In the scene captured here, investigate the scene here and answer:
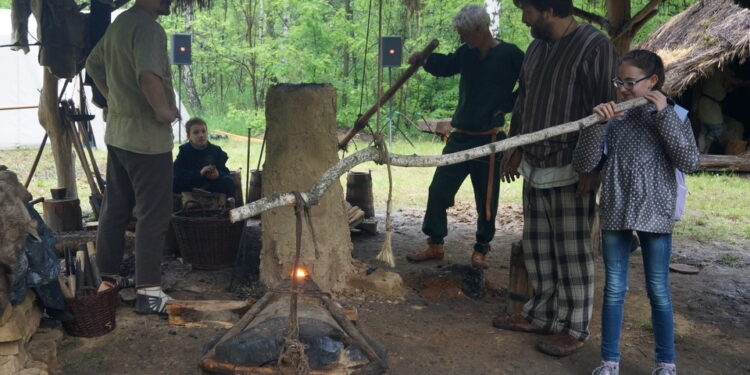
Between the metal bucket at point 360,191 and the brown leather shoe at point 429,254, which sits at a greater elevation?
the metal bucket at point 360,191

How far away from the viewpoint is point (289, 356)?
216cm

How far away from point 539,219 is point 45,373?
265 centimetres

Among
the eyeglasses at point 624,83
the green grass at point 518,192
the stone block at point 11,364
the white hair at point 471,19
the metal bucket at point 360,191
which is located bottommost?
the stone block at point 11,364

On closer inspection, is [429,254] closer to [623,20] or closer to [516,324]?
[516,324]

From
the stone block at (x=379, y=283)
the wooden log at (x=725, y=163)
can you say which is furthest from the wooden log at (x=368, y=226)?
the wooden log at (x=725, y=163)

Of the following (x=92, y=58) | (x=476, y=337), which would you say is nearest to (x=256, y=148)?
→ (x=92, y=58)

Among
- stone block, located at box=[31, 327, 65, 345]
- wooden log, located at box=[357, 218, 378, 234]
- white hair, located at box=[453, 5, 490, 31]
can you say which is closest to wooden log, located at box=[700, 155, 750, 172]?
wooden log, located at box=[357, 218, 378, 234]

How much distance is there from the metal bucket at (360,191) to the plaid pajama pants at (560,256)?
3.01 meters

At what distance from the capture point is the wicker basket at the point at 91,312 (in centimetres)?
335

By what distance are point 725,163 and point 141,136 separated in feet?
32.5

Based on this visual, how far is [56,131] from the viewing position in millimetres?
5781

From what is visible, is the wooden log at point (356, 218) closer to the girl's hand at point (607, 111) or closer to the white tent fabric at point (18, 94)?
the girl's hand at point (607, 111)

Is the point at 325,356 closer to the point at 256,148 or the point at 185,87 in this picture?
the point at 256,148

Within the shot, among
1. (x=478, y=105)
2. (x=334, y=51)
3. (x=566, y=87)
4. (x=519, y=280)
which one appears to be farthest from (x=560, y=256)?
(x=334, y=51)
